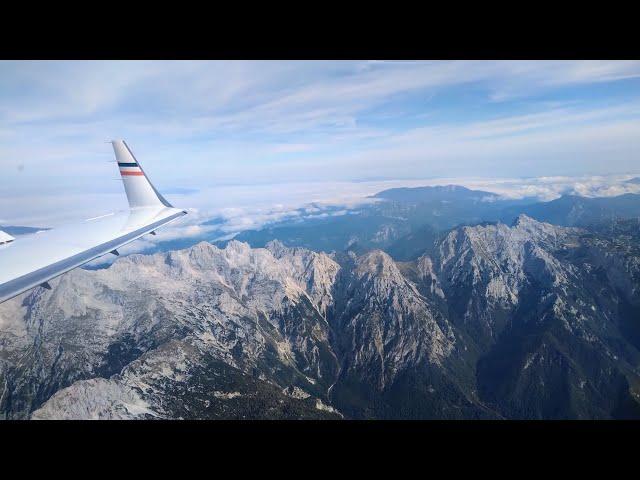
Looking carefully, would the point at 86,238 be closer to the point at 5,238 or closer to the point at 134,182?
the point at 5,238

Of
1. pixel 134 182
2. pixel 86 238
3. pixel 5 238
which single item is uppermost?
pixel 134 182

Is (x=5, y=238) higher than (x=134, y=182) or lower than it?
lower

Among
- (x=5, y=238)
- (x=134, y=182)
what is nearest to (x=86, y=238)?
(x=5, y=238)

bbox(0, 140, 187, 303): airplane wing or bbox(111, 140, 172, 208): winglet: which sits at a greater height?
bbox(111, 140, 172, 208): winglet

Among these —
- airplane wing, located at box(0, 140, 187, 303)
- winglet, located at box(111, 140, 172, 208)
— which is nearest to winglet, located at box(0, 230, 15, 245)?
airplane wing, located at box(0, 140, 187, 303)

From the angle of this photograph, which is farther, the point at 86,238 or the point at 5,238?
the point at 86,238

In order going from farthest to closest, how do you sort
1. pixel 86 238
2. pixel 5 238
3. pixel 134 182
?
pixel 134 182 → pixel 86 238 → pixel 5 238

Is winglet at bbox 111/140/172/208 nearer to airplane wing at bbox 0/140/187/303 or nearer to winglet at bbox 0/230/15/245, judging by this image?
airplane wing at bbox 0/140/187/303

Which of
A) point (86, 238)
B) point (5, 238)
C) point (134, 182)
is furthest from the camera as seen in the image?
point (134, 182)

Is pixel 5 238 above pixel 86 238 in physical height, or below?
above
